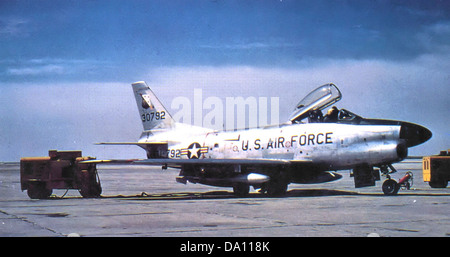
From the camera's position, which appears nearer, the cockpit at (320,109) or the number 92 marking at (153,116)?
the cockpit at (320,109)

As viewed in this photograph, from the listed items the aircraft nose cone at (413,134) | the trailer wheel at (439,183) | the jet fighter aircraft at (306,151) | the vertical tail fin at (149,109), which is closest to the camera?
the aircraft nose cone at (413,134)

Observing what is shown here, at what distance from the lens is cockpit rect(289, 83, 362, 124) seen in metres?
15.8

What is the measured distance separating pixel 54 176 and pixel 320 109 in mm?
8780

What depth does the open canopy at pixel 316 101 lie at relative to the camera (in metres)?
16.2

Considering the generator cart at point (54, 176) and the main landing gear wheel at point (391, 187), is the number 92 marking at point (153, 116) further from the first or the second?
the main landing gear wheel at point (391, 187)

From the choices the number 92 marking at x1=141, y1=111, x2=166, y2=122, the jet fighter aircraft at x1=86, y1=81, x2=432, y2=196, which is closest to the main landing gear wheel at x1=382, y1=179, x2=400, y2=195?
the jet fighter aircraft at x1=86, y1=81, x2=432, y2=196

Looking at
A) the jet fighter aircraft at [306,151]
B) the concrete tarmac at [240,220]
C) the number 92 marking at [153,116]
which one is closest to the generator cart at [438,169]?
the jet fighter aircraft at [306,151]

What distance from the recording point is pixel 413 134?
14266 mm

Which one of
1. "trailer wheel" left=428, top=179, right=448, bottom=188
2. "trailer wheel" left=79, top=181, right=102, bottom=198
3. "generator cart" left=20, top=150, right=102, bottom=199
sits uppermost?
"generator cart" left=20, top=150, right=102, bottom=199

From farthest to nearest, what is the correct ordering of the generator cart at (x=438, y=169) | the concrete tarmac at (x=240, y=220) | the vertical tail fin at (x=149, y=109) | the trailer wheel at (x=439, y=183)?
the vertical tail fin at (x=149, y=109)
the trailer wheel at (x=439, y=183)
the generator cart at (x=438, y=169)
the concrete tarmac at (x=240, y=220)

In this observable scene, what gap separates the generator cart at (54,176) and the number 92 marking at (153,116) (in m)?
5.81

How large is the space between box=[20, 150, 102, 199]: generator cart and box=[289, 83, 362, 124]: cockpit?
22.7ft

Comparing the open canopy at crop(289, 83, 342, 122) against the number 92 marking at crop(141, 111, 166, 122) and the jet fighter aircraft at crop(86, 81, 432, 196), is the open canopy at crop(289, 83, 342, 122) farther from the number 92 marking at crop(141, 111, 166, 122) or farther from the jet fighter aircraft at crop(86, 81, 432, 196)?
the number 92 marking at crop(141, 111, 166, 122)

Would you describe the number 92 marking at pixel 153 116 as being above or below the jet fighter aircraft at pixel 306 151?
above
